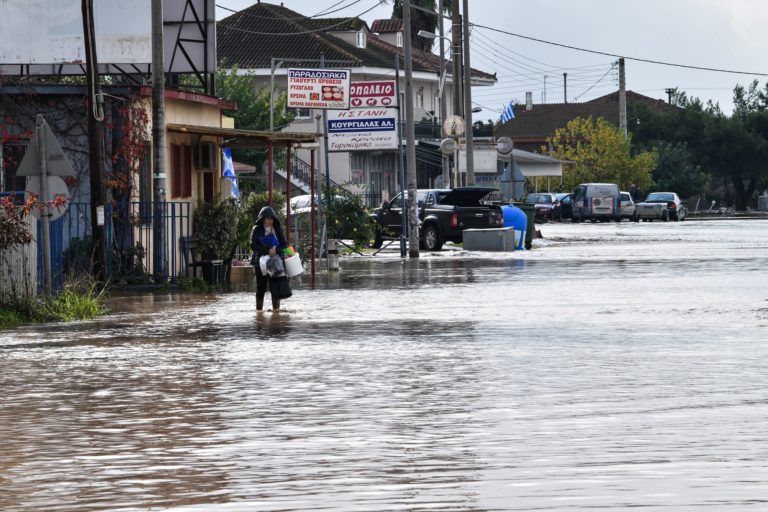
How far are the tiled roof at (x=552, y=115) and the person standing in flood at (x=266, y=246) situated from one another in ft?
372

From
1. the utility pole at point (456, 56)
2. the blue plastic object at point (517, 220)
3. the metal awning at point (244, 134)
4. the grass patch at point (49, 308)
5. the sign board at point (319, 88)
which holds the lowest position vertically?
the grass patch at point (49, 308)

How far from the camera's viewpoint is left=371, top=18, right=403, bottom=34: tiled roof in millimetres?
100562

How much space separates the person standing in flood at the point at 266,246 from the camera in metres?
23.4

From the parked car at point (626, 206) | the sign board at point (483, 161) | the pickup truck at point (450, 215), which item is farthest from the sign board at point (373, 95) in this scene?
the parked car at point (626, 206)

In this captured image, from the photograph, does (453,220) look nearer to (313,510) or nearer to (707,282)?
(707,282)

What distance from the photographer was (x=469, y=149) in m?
53.8

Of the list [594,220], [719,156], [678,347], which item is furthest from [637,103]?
[678,347]

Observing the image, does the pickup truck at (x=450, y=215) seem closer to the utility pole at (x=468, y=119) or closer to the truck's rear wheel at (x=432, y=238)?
the truck's rear wheel at (x=432, y=238)

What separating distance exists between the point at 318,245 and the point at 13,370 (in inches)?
989

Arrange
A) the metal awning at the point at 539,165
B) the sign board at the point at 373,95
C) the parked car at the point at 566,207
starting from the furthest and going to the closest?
the metal awning at the point at 539,165
the parked car at the point at 566,207
the sign board at the point at 373,95

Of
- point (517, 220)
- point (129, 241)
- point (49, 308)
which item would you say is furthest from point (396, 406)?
point (517, 220)

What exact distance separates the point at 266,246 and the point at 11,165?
8.62 m

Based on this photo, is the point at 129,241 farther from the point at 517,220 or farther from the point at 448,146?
the point at 448,146

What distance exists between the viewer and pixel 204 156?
3444cm
